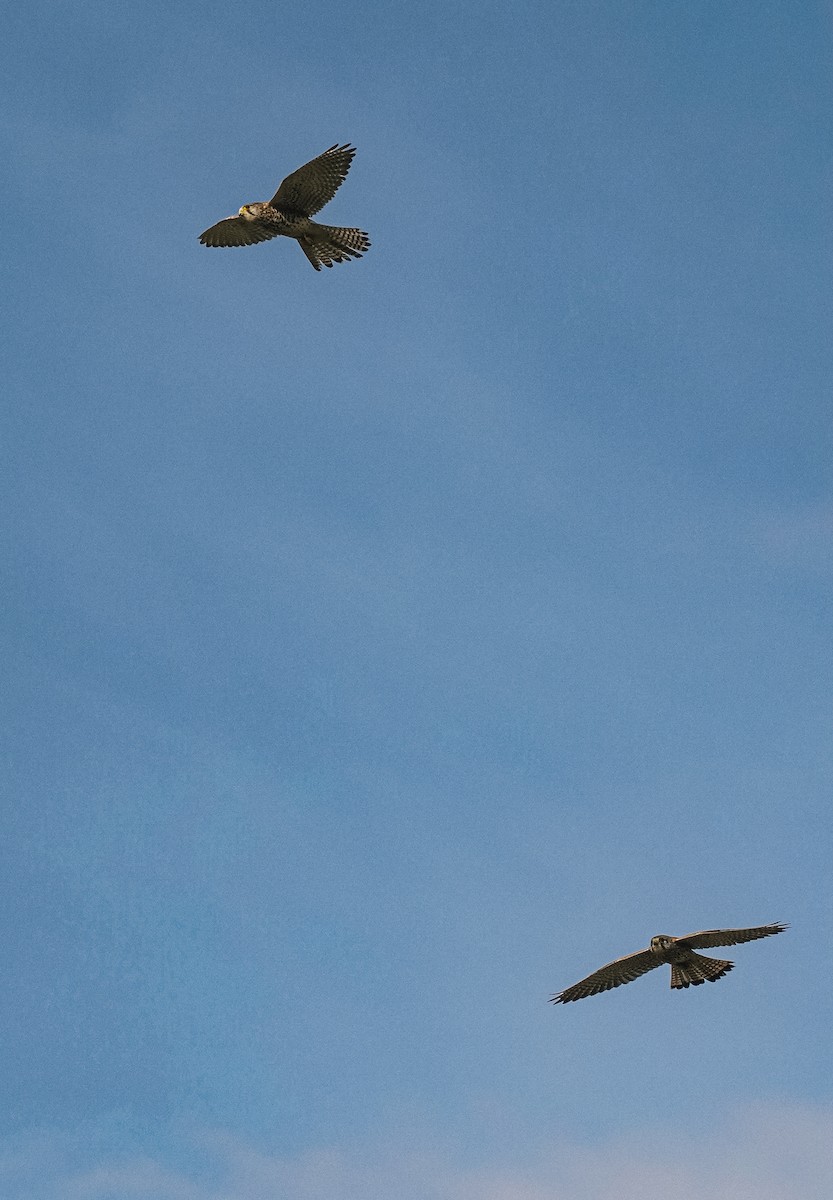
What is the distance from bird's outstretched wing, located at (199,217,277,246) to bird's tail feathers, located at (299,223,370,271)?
2.70 ft

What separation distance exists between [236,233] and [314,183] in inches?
99.5

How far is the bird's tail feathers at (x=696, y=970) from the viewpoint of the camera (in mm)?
33594

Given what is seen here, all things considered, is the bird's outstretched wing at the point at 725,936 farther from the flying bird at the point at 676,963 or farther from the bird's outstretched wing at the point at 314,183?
the bird's outstretched wing at the point at 314,183

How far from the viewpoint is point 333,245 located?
35.1 metres

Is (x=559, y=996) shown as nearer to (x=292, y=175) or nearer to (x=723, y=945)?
(x=723, y=945)

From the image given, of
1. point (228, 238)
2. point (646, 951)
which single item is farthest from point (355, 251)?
point (646, 951)

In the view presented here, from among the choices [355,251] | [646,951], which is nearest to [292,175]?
[355,251]

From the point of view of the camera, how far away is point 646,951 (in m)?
33.9

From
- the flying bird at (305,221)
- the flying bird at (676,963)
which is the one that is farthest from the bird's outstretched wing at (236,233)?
the flying bird at (676,963)

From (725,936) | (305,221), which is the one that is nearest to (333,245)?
(305,221)

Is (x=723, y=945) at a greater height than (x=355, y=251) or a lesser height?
lesser

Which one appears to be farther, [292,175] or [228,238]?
[228,238]

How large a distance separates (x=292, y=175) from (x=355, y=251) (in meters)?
2.86

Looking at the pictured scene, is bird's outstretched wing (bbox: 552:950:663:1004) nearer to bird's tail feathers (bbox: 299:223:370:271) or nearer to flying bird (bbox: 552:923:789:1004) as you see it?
flying bird (bbox: 552:923:789:1004)
